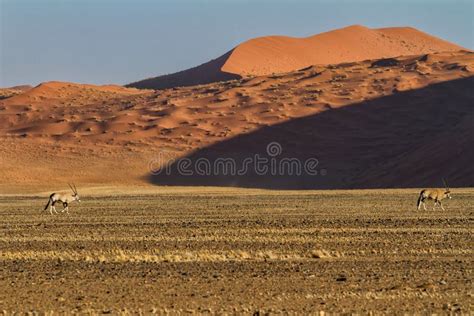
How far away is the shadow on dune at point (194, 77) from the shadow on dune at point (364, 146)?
38.2 metres

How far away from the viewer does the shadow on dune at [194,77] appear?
4759 inches

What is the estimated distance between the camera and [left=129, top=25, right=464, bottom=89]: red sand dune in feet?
397

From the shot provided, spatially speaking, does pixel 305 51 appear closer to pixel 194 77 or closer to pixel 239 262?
pixel 194 77

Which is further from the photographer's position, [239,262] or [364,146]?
[364,146]

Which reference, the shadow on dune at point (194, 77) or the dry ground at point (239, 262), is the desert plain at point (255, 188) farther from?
the shadow on dune at point (194, 77)

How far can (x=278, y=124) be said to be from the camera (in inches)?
3110

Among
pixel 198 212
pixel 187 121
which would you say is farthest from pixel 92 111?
pixel 198 212

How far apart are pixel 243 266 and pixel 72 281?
319 cm

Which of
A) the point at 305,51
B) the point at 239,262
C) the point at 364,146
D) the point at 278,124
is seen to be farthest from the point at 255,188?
the point at 305,51

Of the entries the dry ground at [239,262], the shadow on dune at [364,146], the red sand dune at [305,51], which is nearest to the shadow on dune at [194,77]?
the red sand dune at [305,51]

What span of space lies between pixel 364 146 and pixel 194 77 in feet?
181

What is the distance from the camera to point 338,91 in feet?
270

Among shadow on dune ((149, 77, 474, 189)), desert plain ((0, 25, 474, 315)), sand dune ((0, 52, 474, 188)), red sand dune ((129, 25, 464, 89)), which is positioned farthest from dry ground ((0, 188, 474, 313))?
red sand dune ((129, 25, 464, 89))

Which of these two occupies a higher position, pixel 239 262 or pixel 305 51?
pixel 305 51
